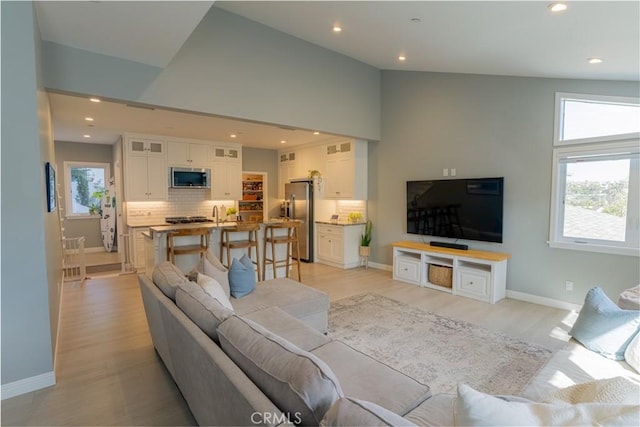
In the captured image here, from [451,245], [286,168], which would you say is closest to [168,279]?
[451,245]

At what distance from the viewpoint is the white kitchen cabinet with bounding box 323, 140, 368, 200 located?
6.41 m

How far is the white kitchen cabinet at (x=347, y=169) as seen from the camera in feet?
21.0

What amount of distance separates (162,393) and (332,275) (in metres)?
3.81

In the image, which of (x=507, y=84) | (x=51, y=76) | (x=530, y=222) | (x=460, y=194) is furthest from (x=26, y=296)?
(x=507, y=84)

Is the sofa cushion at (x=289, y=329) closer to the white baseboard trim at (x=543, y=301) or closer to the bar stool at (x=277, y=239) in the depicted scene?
the bar stool at (x=277, y=239)

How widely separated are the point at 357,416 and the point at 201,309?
51.1 inches

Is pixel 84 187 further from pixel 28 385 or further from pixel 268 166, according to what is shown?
pixel 28 385

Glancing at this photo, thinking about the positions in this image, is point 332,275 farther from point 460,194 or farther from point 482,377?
point 482,377

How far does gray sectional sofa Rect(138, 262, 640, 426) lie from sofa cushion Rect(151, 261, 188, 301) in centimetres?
1

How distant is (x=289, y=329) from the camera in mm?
2387

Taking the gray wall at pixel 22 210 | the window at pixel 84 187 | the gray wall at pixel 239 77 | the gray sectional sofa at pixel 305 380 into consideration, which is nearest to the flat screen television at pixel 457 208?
Result: the gray wall at pixel 239 77

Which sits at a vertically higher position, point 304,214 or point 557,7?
point 557,7

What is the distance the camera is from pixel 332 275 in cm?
593

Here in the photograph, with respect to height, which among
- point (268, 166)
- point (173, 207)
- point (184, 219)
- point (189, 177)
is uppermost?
point (268, 166)
